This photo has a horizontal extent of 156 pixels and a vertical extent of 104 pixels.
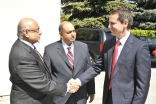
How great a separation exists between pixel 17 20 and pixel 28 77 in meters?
3.49

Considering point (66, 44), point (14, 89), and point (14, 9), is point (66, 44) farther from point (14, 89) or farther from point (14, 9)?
point (14, 9)

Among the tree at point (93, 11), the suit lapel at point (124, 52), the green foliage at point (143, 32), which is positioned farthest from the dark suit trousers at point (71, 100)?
the green foliage at point (143, 32)

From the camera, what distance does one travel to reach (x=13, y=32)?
5.48 metres

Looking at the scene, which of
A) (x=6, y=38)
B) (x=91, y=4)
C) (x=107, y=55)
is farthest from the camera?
(x=91, y=4)

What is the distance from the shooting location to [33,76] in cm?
235

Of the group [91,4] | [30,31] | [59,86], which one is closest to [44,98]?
[59,86]

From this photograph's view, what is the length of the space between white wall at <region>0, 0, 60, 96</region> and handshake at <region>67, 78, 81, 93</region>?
115 inches

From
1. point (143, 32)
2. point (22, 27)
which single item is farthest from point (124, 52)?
point (143, 32)

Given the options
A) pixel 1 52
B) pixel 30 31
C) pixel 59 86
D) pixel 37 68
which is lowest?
pixel 1 52

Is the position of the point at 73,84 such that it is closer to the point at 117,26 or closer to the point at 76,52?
the point at 76,52

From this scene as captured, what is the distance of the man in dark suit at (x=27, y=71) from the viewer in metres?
2.31

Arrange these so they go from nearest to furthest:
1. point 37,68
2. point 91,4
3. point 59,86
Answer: point 37,68
point 59,86
point 91,4

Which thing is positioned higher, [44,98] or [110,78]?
[110,78]

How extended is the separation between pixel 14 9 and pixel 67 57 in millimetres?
2885
